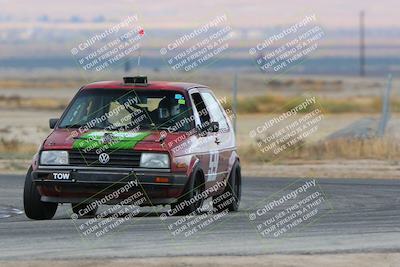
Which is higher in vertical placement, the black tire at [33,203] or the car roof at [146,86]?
the car roof at [146,86]

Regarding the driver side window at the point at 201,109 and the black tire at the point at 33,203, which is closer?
the black tire at the point at 33,203

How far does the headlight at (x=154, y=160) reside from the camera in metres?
14.0

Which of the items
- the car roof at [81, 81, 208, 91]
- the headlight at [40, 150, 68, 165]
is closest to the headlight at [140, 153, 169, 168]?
the headlight at [40, 150, 68, 165]

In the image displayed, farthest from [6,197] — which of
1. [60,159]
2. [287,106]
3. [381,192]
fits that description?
[287,106]

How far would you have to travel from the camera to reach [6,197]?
720 inches

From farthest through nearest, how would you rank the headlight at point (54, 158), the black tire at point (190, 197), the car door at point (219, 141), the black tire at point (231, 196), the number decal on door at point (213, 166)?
the black tire at point (231, 196) → the car door at point (219, 141) → the number decal on door at point (213, 166) → the black tire at point (190, 197) → the headlight at point (54, 158)

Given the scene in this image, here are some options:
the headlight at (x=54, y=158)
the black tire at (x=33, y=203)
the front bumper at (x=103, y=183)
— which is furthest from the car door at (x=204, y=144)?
the black tire at (x=33, y=203)

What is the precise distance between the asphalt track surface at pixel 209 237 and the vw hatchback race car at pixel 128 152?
35cm

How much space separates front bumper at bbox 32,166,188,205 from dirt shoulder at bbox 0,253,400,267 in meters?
3.15

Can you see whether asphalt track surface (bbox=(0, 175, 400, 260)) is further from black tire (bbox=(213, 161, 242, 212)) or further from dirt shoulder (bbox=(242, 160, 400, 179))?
dirt shoulder (bbox=(242, 160, 400, 179))

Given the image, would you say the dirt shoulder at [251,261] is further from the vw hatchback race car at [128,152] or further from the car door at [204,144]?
the car door at [204,144]

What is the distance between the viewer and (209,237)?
40.6ft

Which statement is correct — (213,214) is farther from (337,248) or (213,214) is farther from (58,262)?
(58,262)

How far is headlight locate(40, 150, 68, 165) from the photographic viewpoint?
46.0 feet
